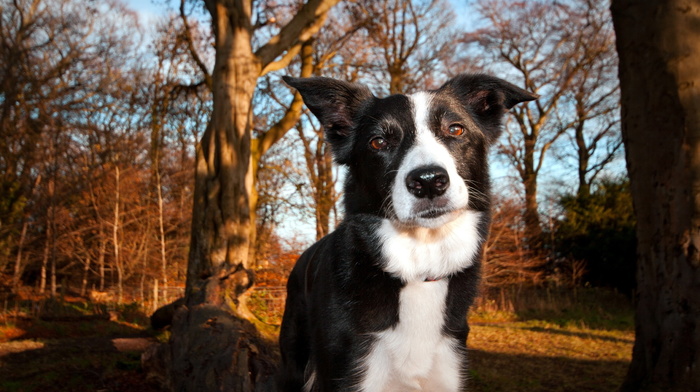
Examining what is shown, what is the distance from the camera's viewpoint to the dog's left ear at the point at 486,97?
352 centimetres

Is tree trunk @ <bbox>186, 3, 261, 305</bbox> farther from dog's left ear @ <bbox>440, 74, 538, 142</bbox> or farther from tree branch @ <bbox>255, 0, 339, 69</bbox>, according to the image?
dog's left ear @ <bbox>440, 74, 538, 142</bbox>

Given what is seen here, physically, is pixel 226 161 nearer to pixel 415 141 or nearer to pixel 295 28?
pixel 295 28

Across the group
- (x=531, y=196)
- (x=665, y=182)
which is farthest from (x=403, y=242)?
(x=531, y=196)

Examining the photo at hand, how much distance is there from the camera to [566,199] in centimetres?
1912

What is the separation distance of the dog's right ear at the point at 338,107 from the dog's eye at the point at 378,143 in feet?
1.28

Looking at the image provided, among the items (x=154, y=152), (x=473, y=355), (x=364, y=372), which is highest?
(x=154, y=152)

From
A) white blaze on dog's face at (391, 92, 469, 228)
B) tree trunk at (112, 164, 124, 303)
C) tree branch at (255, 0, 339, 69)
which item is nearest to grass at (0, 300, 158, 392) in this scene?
white blaze on dog's face at (391, 92, 469, 228)

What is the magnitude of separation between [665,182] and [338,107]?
9.30 ft

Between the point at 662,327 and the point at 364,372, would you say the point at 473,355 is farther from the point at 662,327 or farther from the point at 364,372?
the point at 364,372

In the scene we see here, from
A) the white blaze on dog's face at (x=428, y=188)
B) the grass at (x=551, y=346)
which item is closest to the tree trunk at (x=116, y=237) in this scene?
the grass at (x=551, y=346)

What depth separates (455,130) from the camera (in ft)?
10.5

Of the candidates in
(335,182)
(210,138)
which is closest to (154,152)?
(335,182)

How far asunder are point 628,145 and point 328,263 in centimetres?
314

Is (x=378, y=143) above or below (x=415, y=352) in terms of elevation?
above
